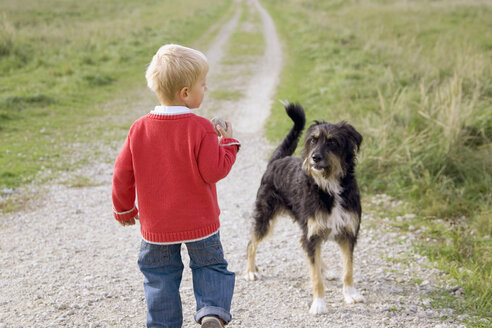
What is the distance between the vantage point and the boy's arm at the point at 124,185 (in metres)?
2.75

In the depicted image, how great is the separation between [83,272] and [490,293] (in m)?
3.73

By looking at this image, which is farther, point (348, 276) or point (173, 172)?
point (348, 276)

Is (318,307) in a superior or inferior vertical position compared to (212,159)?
inferior

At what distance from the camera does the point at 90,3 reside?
37719 millimetres

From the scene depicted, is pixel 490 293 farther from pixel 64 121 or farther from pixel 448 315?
pixel 64 121

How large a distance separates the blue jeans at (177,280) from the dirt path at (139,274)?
905 mm

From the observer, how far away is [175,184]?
2703 mm

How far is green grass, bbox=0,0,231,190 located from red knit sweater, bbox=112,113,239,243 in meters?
4.92

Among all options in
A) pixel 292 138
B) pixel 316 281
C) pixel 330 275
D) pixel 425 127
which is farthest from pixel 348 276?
pixel 425 127

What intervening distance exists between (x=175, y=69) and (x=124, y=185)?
769 millimetres

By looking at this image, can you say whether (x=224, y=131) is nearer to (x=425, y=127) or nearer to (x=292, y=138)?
(x=292, y=138)

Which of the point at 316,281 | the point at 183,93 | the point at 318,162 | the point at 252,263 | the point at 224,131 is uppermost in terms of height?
the point at 183,93

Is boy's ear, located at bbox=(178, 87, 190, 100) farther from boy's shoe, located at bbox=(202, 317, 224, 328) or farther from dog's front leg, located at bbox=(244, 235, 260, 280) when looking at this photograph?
dog's front leg, located at bbox=(244, 235, 260, 280)

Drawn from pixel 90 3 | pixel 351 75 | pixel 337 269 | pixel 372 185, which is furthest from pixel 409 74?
pixel 90 3
